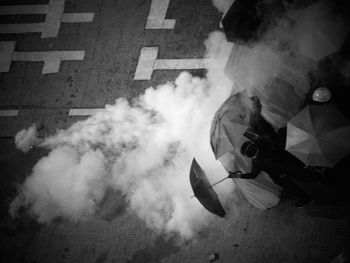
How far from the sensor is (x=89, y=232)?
18.4ft

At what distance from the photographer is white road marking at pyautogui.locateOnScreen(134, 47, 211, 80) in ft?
19.6

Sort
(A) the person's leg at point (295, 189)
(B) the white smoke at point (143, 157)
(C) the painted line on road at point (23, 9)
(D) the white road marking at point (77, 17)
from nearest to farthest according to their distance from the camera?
1. (A) the person's leg at point (295, 189)
2. (B) the white smoke at point (143, 157)
3. (D) the white road marking at point (77, 17)
4. (C) the painted line on road at point (23, 9)

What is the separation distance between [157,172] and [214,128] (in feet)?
5.52

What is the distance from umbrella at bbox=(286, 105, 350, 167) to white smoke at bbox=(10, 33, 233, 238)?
1.80m

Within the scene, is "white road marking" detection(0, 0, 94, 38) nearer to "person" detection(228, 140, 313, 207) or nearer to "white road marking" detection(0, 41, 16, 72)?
"white road marking" detection(0, 41, 16, 72)

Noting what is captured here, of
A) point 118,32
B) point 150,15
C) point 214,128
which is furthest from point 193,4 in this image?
point 214,128

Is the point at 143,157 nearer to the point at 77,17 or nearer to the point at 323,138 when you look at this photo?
the point at 323,138

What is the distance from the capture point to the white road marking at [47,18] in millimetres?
6754

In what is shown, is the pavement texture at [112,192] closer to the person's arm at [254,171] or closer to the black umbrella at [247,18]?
the person's arm at [254,171]

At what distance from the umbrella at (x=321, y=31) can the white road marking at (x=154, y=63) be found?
76.8 inches

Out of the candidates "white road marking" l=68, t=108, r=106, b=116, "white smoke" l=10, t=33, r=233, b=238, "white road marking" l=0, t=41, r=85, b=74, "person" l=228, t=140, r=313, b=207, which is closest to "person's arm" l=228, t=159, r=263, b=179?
"person" l=228, t=140, r=313, b=207

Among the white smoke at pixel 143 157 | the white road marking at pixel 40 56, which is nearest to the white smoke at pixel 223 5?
the white smoke at pixel 143 157

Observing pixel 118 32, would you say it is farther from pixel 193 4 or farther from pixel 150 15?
pixel 193 4

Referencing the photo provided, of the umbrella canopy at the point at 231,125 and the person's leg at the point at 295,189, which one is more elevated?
the umbrella canopy at the point at 231,125
